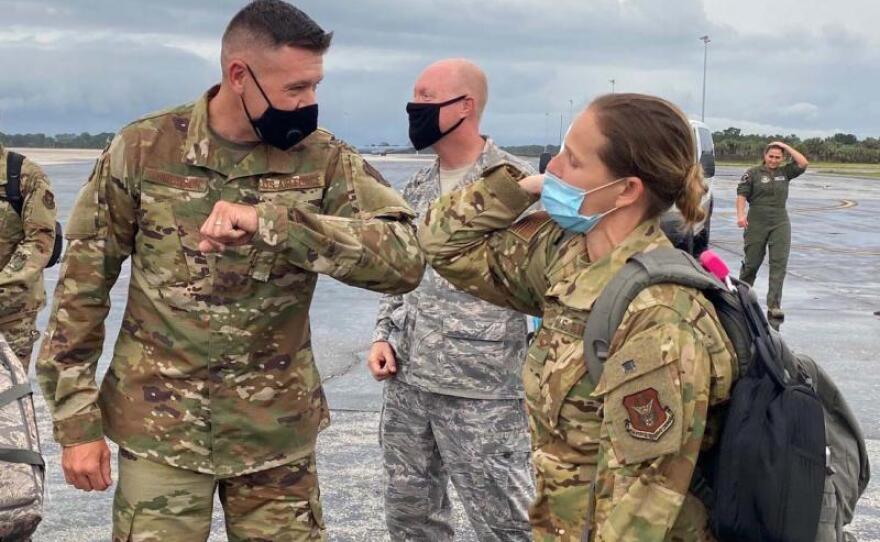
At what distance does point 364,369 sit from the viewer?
752 cm

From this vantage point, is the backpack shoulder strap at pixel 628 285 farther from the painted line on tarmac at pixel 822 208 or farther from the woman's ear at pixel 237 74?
the painted line on tarmac at pixel 822 208

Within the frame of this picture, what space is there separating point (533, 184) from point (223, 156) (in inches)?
33.3

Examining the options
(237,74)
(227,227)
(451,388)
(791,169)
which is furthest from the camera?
(791,169)

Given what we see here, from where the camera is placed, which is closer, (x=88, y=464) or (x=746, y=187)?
(x=88, y=464)

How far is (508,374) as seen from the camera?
A: 141 inches

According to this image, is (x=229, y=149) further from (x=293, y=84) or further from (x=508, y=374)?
(x=508, y=374)

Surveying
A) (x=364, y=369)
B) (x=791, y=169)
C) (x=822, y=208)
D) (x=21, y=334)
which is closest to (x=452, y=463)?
(x=21, y=334)

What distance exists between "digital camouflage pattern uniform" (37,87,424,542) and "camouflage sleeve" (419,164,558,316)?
0.37ft

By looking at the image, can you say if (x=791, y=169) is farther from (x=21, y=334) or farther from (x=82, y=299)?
(x=82, y=299)

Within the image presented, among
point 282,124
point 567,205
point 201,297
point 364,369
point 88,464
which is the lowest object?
point 364,369

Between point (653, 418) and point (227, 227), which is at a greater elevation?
point (227, 227)

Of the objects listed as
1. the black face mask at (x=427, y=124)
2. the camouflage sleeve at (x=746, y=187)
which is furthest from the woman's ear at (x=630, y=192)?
the camouflage sleeve at (x=746, y=187)

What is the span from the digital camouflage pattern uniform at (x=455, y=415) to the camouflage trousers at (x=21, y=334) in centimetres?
201

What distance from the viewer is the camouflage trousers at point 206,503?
2742 millimetres
